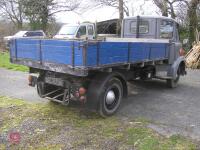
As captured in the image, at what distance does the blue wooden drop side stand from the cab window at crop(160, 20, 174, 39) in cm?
198

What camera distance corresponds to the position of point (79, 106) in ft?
24.5

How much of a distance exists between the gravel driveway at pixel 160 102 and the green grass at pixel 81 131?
15.0 inches

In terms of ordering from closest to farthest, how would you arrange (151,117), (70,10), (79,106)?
(151,117)
(79,106)
(70,10)

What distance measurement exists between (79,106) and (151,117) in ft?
5.76

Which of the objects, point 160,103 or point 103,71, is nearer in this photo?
point 103,71

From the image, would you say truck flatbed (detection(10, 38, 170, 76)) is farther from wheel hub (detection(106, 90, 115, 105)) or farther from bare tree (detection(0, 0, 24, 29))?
bare tree (detection(0, 0, 24, 29))

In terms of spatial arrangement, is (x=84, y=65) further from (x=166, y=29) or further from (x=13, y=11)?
(x=13, y=11)

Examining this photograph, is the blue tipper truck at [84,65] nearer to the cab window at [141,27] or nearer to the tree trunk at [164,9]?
the cab window at [141,27]

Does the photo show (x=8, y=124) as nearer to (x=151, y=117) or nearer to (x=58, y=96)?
(x=58, y=96)

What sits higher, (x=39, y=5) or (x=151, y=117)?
(x=39, y=5)

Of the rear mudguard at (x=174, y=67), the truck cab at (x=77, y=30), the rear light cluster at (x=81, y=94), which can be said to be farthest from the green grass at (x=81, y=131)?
the truck cab at (x=77, y=30)

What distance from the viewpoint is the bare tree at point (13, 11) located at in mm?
35862

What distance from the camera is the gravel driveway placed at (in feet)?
20.3

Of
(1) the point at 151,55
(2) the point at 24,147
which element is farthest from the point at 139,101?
(2) the point at 24,147
